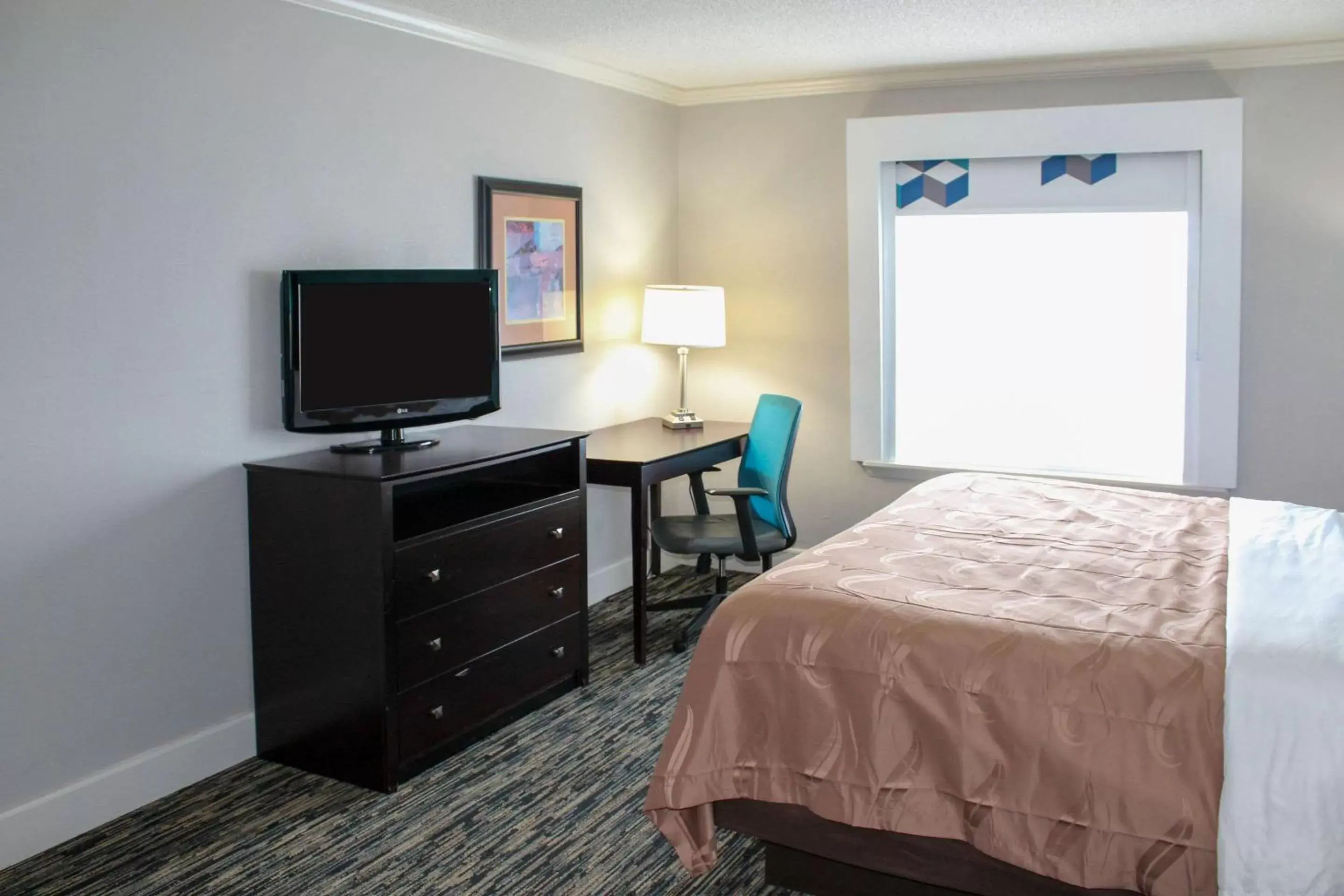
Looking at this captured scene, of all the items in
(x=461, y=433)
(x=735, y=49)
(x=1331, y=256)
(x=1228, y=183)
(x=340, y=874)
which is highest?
(x=735, y=49)

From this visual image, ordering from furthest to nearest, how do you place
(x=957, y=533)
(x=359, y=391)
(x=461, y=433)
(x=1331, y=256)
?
(x=1331, y=256) < (x=461, y=433) < (x=359, y=391) < (x=957, y=533)

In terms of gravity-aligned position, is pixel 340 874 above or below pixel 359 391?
below

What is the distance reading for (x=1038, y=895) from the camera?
228 centimetres

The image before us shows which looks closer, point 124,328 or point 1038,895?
point 1038,895

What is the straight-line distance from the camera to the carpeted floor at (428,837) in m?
2.67

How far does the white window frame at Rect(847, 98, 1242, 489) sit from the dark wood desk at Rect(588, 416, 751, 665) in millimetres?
914

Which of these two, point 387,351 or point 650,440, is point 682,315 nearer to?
point 650,440

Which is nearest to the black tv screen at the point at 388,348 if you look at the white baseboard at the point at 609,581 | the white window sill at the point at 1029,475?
the white baseboard at the point at 609,581

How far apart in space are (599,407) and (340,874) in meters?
2.65

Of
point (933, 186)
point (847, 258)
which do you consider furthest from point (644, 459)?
point (933, 186)

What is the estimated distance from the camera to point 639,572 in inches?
163

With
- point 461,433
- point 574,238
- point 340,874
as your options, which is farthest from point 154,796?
point 574,238

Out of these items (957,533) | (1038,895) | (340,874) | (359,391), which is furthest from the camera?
(359,391)

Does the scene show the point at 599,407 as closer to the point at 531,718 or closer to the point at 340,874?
the point at 531,718
